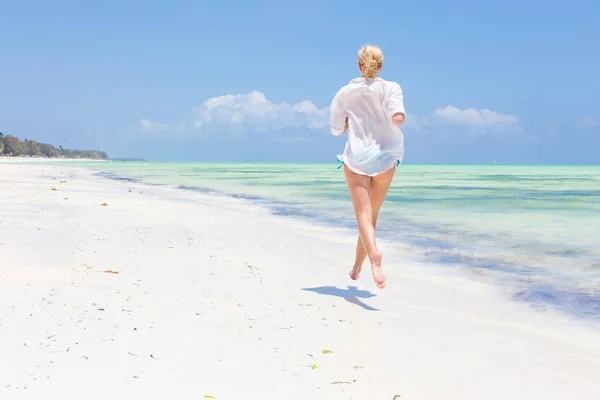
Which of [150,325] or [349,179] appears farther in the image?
[349,179]

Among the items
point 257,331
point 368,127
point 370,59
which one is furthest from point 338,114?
point 257,331

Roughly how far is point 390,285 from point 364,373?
2.58 m

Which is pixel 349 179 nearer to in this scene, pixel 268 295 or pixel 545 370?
pixel 268 295

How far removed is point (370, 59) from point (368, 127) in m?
0.54

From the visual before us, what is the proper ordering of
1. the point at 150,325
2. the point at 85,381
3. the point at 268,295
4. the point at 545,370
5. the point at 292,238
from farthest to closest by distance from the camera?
1. the point at 292,238
2. the point at 268,295
3. the point at 150,325
4. the point at 545,370
5. the point at 85,381

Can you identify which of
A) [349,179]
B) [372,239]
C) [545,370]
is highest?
[349,179]

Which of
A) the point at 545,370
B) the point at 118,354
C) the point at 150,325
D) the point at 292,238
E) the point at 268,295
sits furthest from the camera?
the point at 292,238

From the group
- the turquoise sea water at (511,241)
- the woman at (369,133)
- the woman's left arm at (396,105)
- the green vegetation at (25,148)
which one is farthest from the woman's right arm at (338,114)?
the green vegetation at (25,148)

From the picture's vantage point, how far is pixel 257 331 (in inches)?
147

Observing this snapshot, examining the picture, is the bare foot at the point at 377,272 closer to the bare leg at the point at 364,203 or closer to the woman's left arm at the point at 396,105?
the bare leg at the point at 364,203

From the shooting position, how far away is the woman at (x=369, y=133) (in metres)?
4.61

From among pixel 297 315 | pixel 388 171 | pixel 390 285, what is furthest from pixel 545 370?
pixel 390 285

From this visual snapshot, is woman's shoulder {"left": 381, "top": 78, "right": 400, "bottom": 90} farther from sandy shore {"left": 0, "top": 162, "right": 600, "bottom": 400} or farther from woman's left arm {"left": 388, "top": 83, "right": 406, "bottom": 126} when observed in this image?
sandy shore {"left": 0, "top": 162, "right": 600, "bottom": 400}

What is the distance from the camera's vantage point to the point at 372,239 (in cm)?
483
